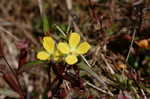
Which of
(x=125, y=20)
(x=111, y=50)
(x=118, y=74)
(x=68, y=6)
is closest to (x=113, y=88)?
(x=118, y=74)

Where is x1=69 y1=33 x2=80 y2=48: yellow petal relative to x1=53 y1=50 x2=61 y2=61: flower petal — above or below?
above

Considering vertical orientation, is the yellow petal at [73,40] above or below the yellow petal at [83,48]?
above

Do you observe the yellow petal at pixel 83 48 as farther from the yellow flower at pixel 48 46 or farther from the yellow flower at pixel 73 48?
the yellow flower at pixel 48 46

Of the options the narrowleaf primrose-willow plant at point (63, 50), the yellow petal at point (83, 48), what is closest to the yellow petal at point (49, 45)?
the narrowleaf primrose-willow plant at point (63, 50)

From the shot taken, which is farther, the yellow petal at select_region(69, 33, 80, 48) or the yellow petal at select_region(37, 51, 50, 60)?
the yellow petal at select_region(69, 33, 80, 48)

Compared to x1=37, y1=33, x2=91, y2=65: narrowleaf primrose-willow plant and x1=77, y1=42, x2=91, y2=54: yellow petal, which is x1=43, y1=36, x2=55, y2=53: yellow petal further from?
x1=77, y1=42, x2=91, y2=54: yellow petal

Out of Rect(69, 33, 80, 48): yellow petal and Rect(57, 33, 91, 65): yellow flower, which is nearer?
Rect(57, 33, 91, 65): yellow flower

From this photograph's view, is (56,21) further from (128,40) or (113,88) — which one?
(113,88)

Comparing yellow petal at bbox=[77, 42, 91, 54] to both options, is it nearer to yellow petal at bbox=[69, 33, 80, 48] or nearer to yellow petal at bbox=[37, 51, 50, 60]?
yellow petal at bbox=[69, 33, 80, 48]

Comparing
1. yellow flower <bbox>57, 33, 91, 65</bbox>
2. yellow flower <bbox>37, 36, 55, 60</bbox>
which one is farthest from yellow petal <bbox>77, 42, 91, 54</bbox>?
yellow flower <bbox>37, 36, 55, 60</bbox>
